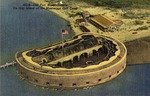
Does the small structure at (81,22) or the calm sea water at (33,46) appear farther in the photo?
the small structure at (81,22)

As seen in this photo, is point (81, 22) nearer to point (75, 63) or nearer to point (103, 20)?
point (103, 20)

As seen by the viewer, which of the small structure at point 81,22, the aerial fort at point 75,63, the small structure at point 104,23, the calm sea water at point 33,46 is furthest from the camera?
the small structure at point 81,22

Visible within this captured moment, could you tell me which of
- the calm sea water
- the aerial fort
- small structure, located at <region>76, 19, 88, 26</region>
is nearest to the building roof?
small structure, located at <region>76, 19, 88, 26</region>

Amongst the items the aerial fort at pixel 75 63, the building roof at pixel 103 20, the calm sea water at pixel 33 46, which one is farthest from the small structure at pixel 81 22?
the aerial fort at pixel 75 63

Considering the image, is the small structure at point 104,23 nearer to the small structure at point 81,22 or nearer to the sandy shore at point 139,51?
the small structure at point 81,22

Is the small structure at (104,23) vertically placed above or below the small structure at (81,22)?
above

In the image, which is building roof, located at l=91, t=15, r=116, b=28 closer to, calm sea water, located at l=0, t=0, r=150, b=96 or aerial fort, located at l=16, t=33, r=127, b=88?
calm sea water, located at l=0, t=0, r=150, b=96

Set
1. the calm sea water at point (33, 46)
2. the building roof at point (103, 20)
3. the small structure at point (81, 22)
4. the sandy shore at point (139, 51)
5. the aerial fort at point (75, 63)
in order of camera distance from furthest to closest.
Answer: the small structure at point (81, 22) < the building roof at point (103, 20) < the sandy shore at point (139, 51) < the aerial fort at point (75, 63) < the calm sea water at point (33, 46)

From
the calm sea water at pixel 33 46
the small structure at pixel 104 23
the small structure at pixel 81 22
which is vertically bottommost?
the calm sea water at pixel 33 46
